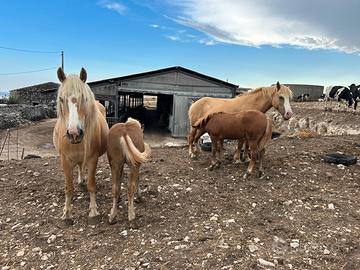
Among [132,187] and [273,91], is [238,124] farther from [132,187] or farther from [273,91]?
[132,187]

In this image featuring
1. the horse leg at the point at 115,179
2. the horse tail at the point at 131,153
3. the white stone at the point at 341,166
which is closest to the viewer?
the horse tail at the point at 131,153

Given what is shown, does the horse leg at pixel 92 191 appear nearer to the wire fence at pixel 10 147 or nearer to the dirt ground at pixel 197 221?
the dirt ground at pixel 197 221

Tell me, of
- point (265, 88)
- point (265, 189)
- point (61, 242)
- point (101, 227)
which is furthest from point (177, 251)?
point (265, 88)

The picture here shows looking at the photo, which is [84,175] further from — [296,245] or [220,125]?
[296,245]

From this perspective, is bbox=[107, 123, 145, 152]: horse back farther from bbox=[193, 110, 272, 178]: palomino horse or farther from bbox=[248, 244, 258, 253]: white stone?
bbox=[193, 110, 272, 178]: palomino horse

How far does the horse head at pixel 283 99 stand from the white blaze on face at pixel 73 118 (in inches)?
201

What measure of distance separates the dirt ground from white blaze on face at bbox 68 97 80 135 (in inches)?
64.4

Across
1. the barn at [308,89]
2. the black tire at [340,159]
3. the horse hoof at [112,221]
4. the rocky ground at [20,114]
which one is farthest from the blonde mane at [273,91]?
the barn at [308,89]

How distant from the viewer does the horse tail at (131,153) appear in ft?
14.7

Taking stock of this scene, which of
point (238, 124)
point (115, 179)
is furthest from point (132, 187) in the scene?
point (238, 124)

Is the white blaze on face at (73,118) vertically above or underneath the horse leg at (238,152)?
above

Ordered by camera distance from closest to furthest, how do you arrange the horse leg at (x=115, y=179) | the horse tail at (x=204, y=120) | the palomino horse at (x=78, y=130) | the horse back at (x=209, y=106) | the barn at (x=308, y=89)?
the palomino horse at (x=78, y=130) < the horse leg at (x=115, y=179) < the horse tail at (x=204, y=120) < the horse back at (x=209, y=106) < the barn at (x=308, y=89)

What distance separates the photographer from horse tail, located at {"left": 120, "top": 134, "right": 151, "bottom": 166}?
4.48 m

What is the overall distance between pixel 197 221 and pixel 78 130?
2.29 meters
